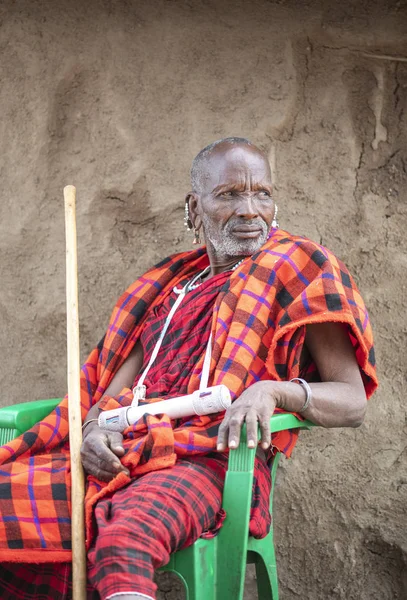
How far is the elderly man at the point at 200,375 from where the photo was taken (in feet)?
7.89

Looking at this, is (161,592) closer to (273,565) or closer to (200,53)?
(273,565)

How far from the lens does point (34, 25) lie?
3.90 meters

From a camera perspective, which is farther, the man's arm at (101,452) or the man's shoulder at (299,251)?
the man's shoulder at (299,251)

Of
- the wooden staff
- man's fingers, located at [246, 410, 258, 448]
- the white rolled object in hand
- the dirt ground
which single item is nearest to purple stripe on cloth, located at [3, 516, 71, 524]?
the wooden staff

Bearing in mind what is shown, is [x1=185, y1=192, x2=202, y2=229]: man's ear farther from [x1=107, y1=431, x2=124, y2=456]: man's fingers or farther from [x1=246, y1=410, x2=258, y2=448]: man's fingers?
[x1=246, y1=410, x2=258, y2=448]: man's fingers

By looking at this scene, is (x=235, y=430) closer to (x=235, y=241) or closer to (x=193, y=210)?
(x=235, y=241)

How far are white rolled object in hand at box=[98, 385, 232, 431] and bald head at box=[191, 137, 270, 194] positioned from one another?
0.97 m

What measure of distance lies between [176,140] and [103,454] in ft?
5.62

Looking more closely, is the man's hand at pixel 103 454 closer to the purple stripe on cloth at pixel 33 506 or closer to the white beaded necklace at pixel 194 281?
the purple stripe on cloth at pixel 33 506

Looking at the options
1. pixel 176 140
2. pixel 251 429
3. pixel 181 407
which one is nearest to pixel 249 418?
pixel 251 429

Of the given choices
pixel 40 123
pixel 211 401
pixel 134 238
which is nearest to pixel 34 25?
pixel 40 123

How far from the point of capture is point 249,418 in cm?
246

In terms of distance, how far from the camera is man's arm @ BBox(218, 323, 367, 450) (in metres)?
2.48

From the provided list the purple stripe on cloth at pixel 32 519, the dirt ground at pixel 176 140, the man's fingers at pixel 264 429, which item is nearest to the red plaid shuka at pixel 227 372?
the purple stripe on cloth at pixel 32 519
